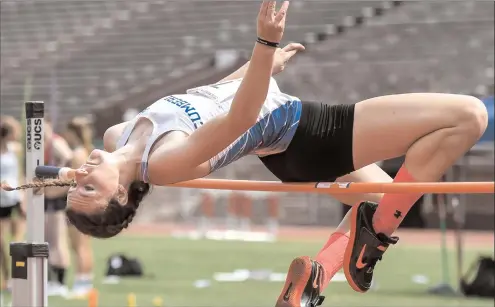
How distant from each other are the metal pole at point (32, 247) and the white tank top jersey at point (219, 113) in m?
0.58

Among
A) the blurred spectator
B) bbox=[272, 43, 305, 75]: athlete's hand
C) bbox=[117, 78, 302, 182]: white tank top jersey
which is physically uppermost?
bbox=[272, 43, 305, 75]: athlete's hand

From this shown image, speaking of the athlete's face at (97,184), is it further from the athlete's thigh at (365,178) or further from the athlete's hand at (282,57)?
the athlete's thigh at (365,178)

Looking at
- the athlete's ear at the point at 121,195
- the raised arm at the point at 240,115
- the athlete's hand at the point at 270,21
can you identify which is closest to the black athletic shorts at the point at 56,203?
the athlete's ear at the point at 121,195

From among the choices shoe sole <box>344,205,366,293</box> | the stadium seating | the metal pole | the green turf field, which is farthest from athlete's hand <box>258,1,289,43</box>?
the stadium seating

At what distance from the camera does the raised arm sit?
3443mm

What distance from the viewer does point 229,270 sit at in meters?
11.1

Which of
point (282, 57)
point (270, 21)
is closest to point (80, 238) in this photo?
point (282, 57)

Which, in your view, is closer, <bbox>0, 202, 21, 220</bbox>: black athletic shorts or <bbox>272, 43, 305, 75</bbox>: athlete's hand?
<bbox>272, 43, 305, 75</bbox>: athlete's hand

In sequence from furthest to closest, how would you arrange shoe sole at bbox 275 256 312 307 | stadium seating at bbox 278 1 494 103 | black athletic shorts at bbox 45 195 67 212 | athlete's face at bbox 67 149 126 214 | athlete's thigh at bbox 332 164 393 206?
stadium seating at bbox 278 1 494 103 → black athletic shorts at bbox 45 195 67 212 → athlete's thigh at bbox 332 164 393 206 → shoe sole at bbox 275 256 312 307 → athlete's face at bbox 67 149 126 214

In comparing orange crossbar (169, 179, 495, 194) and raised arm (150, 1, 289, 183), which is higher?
raised arm (150, 1, 289, 183)

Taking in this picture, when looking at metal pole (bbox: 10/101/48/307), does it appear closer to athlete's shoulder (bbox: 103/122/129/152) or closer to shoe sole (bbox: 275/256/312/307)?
athlete's shoulder (bbox: 103/122/129/152)

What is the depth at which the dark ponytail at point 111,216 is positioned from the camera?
3.88 metres

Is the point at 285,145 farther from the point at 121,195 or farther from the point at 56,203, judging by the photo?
the point at 56,203

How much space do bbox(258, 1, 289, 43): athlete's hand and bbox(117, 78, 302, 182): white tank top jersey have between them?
1.94ft
